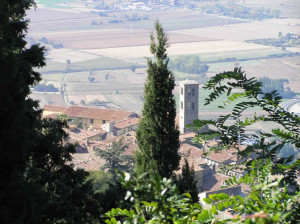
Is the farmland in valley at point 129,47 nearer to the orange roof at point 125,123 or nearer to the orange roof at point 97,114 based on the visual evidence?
the orange roof at point 97,114

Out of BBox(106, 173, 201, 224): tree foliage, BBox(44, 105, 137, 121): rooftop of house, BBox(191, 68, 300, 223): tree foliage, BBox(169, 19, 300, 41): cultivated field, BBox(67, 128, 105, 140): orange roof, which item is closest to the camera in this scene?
BBox(106, 173, 201, 224): tree foliage

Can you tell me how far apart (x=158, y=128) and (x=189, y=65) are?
71398 mm

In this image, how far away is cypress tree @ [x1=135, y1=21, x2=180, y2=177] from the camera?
6.80 metres

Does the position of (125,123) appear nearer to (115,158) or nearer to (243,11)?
(115,158)

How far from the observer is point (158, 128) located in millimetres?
6891

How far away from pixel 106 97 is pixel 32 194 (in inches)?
2431

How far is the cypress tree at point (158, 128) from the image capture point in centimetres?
680

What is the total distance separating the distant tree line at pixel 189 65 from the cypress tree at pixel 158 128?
69425mm

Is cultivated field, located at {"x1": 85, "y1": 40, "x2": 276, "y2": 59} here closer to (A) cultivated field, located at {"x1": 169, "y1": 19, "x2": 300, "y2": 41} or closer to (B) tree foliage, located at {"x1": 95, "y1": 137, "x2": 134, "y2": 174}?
(A) cultivated field, located at {"x1": 169, "y1": 19, "x2": 300, "y2": 41}

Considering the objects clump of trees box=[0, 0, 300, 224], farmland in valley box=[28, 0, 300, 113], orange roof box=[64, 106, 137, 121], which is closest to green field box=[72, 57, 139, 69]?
farmland in valley box=[28, 0, 300, 113]

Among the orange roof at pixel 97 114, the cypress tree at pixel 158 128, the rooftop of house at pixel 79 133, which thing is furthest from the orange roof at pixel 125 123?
the cypress tree at pixel 158 128

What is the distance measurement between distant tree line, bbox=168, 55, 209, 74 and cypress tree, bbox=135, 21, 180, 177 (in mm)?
69425

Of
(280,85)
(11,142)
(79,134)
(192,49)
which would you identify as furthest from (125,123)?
(192,49)

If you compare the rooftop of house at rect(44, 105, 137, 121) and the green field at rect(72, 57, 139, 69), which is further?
the green field at rect(72, 57, 139, 69)
